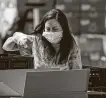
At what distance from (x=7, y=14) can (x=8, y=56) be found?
45 centimetres

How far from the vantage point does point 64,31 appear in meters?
2.79

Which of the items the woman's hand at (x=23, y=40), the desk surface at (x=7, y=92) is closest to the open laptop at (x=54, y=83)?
the desk surface at (x=7, y=92)

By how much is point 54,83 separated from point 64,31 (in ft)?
5.43

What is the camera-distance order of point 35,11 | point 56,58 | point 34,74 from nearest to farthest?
1. point 34,74
2. point 56,58
3. point 35,11

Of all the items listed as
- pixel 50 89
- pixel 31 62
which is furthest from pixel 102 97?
pixel 50 89

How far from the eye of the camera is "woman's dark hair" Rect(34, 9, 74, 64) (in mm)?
2805

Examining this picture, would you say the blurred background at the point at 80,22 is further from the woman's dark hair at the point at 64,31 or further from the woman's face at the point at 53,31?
the woman's face at the point at 53,31

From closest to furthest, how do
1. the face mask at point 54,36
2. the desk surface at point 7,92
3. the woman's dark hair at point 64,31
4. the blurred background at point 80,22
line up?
the desk surface at point 7,92
the face mask at point 54,36
the woman's dark hair at point 64,31
the blurred background at point 80,22

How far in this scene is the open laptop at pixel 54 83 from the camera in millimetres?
1128

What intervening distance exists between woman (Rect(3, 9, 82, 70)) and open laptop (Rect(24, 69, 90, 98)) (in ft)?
5.01

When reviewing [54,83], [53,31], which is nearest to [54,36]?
[53,31]

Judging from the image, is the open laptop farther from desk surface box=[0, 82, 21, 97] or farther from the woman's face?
the woman's face

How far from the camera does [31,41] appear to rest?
113 inches

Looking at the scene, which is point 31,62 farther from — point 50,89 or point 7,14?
point 50,89
